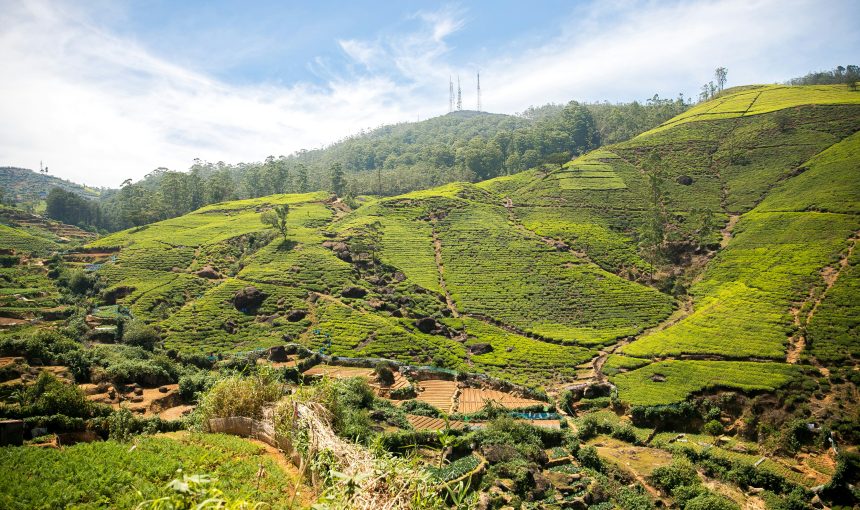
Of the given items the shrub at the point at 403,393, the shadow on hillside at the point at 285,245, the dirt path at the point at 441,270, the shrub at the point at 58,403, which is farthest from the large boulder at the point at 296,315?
the shrub at the point at 58,403

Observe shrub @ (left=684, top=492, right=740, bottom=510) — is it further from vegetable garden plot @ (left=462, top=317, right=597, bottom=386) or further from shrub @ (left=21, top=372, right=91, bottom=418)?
shrub @ (left=21, top=372, right=91, bottom=418)

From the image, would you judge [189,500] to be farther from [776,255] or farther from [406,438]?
[776,255]

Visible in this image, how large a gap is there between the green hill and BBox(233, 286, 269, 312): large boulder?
0.54m

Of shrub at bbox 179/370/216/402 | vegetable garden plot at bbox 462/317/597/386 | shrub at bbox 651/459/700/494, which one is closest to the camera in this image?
shrub at bbox 651/459/700/494

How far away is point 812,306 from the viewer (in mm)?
42500

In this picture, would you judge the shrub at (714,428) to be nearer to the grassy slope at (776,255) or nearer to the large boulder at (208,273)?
the grassy slope at (776,255)

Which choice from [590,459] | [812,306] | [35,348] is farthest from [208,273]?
[812,306]

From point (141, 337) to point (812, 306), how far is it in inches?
2482

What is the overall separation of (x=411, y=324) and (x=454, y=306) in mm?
7016

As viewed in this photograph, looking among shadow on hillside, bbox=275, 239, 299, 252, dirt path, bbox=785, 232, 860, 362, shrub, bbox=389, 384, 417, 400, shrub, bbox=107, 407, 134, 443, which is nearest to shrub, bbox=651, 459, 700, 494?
shrub, bbox=389, 384, 417, 400

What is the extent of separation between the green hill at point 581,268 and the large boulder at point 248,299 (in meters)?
0.54

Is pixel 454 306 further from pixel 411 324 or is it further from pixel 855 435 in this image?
pixel 855 435

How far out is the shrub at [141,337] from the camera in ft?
141

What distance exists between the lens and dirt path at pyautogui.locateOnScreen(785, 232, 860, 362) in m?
37.9
